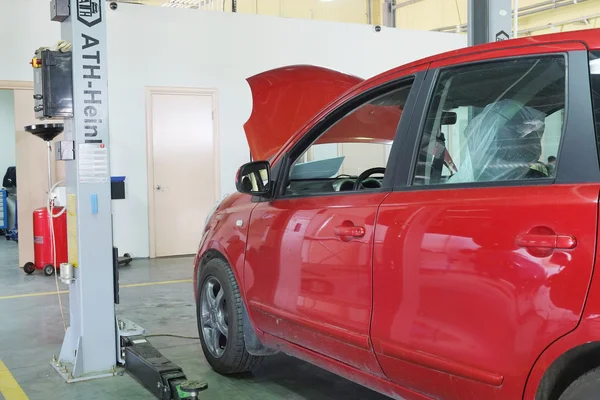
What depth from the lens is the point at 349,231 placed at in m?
2.56

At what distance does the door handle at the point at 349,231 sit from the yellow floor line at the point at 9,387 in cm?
208

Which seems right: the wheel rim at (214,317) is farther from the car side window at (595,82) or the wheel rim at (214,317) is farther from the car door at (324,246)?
the car side window at (595,82)

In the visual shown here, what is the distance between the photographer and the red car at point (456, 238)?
6.06 ft

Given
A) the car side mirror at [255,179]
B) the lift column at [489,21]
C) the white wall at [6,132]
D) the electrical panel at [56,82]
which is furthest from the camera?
the white wall at [6,132]

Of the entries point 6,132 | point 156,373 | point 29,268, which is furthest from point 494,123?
point 6,132

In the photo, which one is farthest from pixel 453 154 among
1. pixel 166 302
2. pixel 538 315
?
pixel 166 302

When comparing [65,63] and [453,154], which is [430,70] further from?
[65,63]

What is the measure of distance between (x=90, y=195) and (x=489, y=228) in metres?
2.58

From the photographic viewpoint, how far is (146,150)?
923 centimetres

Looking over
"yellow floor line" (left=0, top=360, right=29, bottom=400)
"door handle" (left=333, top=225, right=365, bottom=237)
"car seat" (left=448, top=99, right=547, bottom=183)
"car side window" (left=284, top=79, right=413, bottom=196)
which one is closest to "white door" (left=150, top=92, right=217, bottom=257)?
"yellow floor line" (left=0, top=360, right=29, bottom=400)

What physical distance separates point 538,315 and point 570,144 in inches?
20.0

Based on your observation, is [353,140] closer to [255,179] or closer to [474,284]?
[255,179]

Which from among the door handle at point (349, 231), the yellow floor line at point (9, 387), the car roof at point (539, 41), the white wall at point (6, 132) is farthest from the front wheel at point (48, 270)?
the white wall at point (6, 132)

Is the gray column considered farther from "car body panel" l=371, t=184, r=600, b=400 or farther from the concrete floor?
"car body panel" l=371, t=184, r=600, b=400
